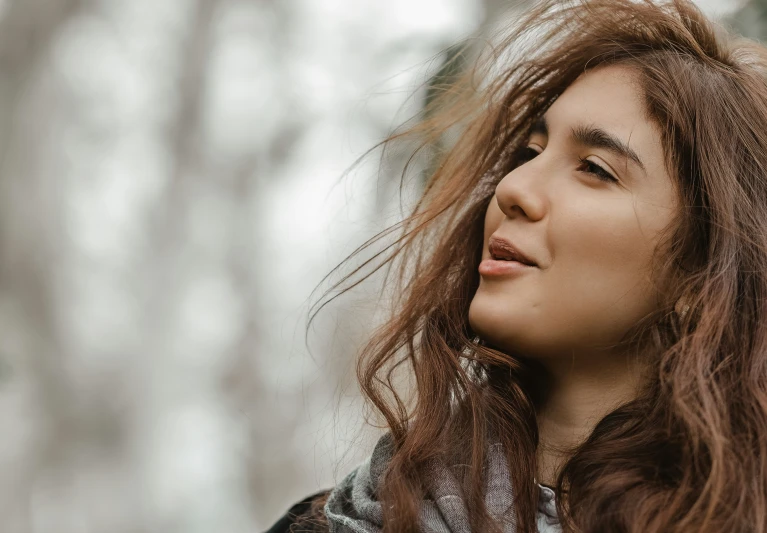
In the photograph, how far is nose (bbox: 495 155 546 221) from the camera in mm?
1678

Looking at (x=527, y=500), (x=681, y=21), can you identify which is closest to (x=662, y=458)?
(x=527, y=500)

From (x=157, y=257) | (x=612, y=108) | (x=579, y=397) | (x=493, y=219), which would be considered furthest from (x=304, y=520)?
(x=157, y=257)

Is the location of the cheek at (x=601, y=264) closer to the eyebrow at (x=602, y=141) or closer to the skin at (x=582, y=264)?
the skin at (x=582, y=264)

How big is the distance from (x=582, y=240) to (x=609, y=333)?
18 centimetres

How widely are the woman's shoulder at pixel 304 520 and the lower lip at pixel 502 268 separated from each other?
614 millimetres

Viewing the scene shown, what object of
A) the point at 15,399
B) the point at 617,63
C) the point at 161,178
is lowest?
the point at 15,399

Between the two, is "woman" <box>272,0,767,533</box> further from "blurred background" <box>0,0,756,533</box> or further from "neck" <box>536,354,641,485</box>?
"blurred background" <box>0,0,756,533</box>

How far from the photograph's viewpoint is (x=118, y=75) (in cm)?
629

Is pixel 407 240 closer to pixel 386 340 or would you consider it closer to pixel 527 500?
pixel 386 340

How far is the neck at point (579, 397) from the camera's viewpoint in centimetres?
169

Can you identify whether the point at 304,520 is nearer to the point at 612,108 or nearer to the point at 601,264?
the point at 601,264

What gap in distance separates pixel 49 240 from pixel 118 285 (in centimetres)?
54

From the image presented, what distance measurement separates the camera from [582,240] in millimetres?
1627

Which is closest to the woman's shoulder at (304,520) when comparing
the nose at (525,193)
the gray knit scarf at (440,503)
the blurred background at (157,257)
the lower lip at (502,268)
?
the gray knit scarf at (440,503)
